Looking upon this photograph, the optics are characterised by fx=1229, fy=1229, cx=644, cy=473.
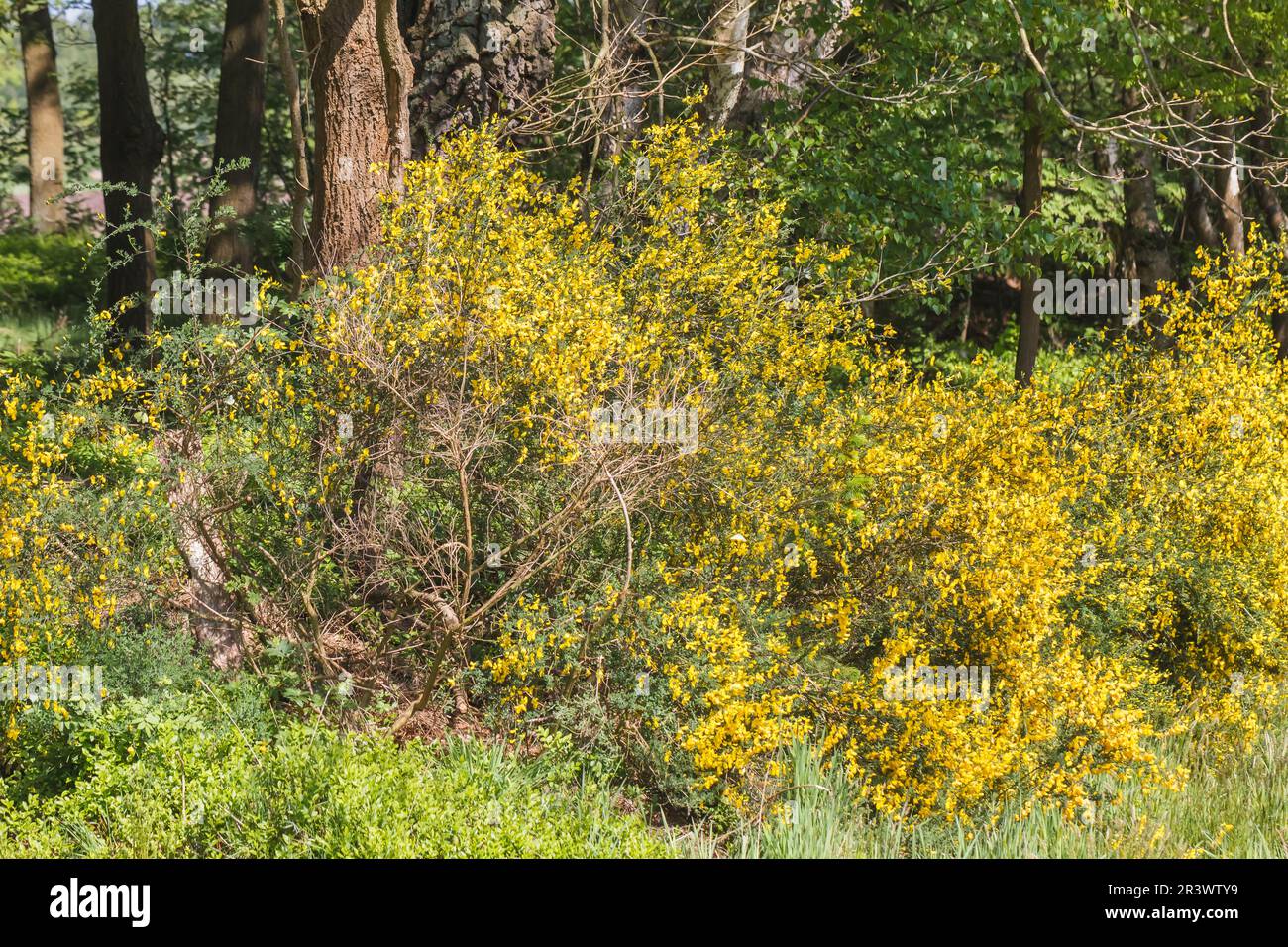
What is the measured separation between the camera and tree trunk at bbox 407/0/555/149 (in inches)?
313

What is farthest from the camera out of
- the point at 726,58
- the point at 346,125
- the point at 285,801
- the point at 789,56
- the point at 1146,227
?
the point at 1146,227

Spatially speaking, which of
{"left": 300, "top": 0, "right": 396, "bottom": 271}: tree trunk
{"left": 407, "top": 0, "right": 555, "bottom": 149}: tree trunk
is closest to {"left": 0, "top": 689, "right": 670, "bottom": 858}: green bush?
{"left": 300, "top": 0, "right": 396, "bottom": 271}: tree trunk

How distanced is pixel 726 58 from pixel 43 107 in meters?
10.4

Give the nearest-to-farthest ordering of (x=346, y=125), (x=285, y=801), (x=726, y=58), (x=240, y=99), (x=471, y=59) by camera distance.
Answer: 1. (x=285, y=801)
2. (x=346, y=125)
3. (x=471, y=59)
4. (x=726, y=58)
5. (x=240, y=99)

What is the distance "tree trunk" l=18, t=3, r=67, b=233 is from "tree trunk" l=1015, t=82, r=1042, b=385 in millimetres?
11317

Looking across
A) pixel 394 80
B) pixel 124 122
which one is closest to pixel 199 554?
pixel 394 80

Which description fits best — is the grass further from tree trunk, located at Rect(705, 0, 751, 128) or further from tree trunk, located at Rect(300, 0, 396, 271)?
tree trunk, located at Rect(705, 0, 751, 128)

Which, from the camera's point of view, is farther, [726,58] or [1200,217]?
[1200,217]

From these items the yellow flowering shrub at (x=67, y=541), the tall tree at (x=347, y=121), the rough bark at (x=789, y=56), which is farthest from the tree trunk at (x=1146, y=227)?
the yellow flowering shrub at (x=67, y=541)

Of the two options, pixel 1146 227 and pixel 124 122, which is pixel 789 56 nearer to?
pixel 1146 227

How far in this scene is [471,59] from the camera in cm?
793

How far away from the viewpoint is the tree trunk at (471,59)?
795 cm

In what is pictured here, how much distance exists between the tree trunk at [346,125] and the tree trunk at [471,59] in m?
1.14

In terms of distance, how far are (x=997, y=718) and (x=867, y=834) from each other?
2.97ft
